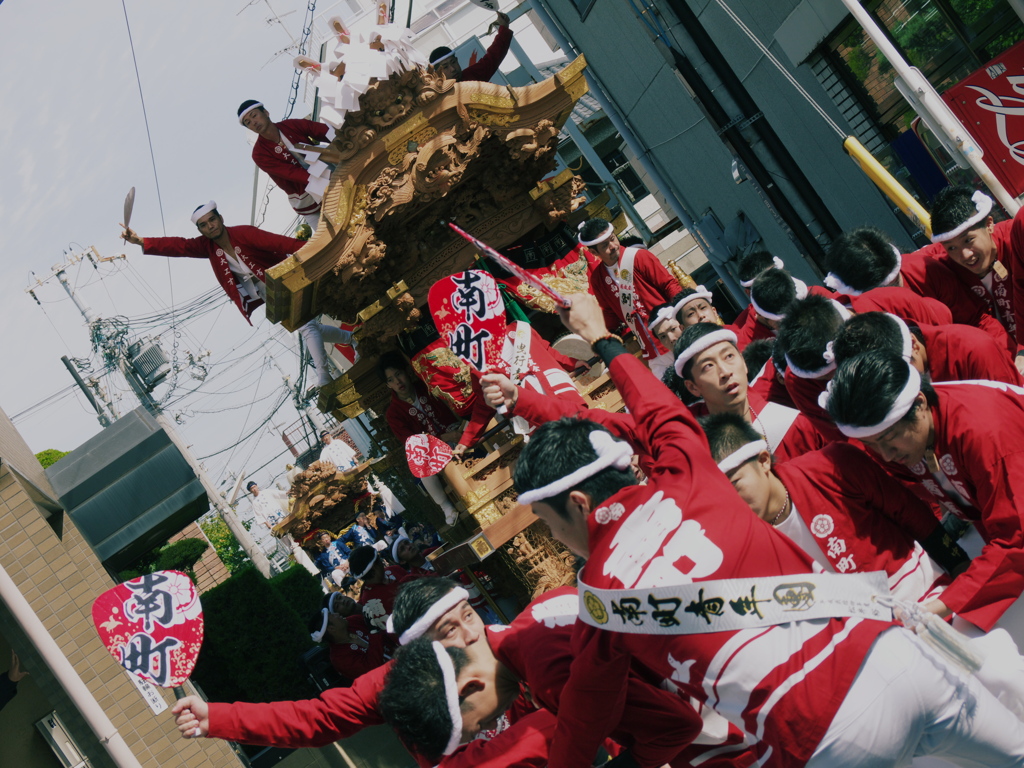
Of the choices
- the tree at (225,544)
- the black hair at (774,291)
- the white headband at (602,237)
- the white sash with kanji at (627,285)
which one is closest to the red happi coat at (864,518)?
the black hair at (774,291)

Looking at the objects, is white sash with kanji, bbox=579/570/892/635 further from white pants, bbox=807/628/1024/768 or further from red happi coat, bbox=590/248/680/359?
red happi coat, bbox=590/248/680/359

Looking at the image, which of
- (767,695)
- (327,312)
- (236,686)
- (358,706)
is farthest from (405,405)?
(767,695)

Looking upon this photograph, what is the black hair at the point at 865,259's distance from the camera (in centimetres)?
511

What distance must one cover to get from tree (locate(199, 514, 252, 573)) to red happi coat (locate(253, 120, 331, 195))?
1751 cm

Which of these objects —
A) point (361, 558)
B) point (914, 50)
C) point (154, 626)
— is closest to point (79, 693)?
point (154, 626)

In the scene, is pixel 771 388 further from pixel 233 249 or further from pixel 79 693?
pixel 233 249

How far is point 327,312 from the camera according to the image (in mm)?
7055

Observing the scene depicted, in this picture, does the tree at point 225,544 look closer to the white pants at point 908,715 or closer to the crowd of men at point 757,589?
the crowd of men at point 757,589

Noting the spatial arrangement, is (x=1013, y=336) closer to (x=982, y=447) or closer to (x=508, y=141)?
(x=982, y=447)

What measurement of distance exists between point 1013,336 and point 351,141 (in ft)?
15.6

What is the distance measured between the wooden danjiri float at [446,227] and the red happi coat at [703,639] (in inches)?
136

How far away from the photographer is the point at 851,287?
5270mm

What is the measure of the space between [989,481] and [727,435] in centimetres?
89

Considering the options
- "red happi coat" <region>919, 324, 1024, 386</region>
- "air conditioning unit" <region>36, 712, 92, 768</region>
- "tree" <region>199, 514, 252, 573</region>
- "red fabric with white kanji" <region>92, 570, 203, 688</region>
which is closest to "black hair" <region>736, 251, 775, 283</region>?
"red happi coat" <region>919, 324, 1024, 386</region>
